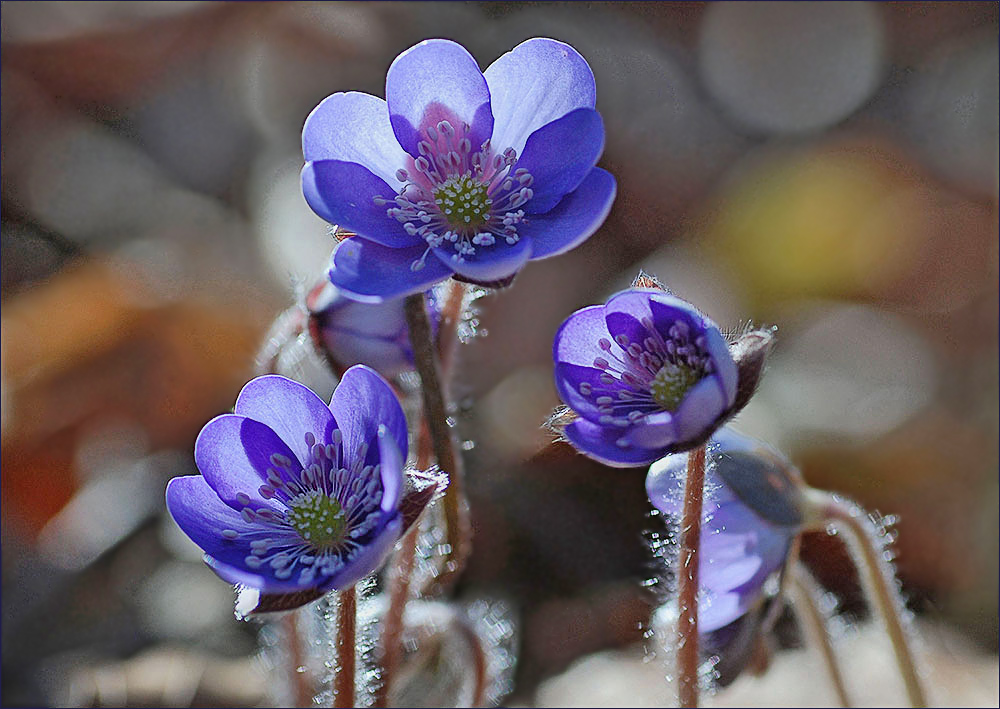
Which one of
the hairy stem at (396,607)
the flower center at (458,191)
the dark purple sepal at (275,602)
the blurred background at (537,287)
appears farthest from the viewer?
the blurred background at (537,287)

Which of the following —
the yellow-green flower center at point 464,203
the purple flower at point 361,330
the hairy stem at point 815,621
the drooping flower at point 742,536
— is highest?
the yellow-green flower center at point 464,203

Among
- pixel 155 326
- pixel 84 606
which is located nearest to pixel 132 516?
pixel 84 606

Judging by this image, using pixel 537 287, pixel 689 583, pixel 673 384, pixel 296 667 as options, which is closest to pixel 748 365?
pixel 673 384

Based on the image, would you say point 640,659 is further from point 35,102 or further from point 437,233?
point 35,102

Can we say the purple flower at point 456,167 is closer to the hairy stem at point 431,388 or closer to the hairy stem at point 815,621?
the hairy stem at point 431,388

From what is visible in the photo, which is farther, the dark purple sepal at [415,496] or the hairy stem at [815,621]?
the hairy stem at [815,621]

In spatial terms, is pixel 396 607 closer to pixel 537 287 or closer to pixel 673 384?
pixel 673 384

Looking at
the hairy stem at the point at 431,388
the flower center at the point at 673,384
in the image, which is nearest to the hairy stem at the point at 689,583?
the flower center at the point at 673,384
